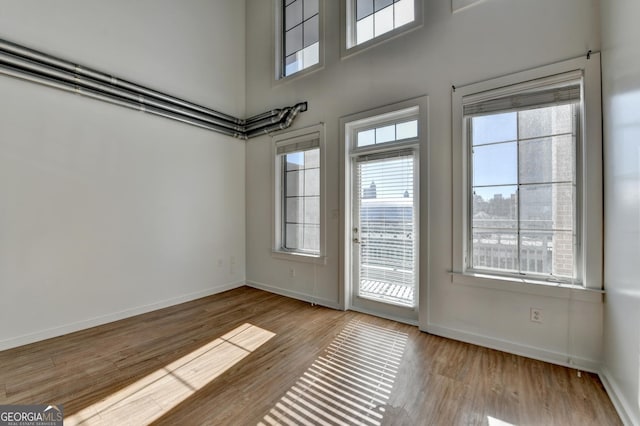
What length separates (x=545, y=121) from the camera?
2281mm

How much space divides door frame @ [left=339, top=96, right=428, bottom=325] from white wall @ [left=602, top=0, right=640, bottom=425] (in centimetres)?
130

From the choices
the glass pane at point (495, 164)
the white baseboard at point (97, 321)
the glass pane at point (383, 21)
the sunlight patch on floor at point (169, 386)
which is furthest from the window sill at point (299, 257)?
the glass pane at point (383, 21)

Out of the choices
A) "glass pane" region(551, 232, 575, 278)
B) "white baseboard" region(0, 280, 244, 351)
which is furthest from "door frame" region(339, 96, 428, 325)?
"white baseboard" region(0, 280, 244, 351)

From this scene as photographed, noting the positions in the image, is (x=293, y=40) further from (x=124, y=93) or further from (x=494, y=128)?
(x=494, y=128)

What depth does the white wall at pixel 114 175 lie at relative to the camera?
253 cm

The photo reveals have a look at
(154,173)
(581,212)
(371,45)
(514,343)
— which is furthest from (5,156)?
(581,212)

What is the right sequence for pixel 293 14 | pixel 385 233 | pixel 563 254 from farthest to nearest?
pixel 293 14
pixel 385 233
pixel 563 254

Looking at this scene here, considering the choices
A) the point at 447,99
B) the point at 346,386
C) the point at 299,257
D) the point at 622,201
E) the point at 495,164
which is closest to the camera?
the point at 622,201

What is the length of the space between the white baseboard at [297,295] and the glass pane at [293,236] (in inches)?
26.7

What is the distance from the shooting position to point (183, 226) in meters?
3.77

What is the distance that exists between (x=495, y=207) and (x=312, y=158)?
2.35 meters

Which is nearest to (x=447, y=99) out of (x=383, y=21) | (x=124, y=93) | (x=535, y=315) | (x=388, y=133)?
(x=388, y=133)

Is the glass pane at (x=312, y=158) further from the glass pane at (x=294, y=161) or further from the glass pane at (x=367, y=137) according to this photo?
the glass pane at (x=367, y=137)

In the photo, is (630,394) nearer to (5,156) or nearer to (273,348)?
(273,348)
